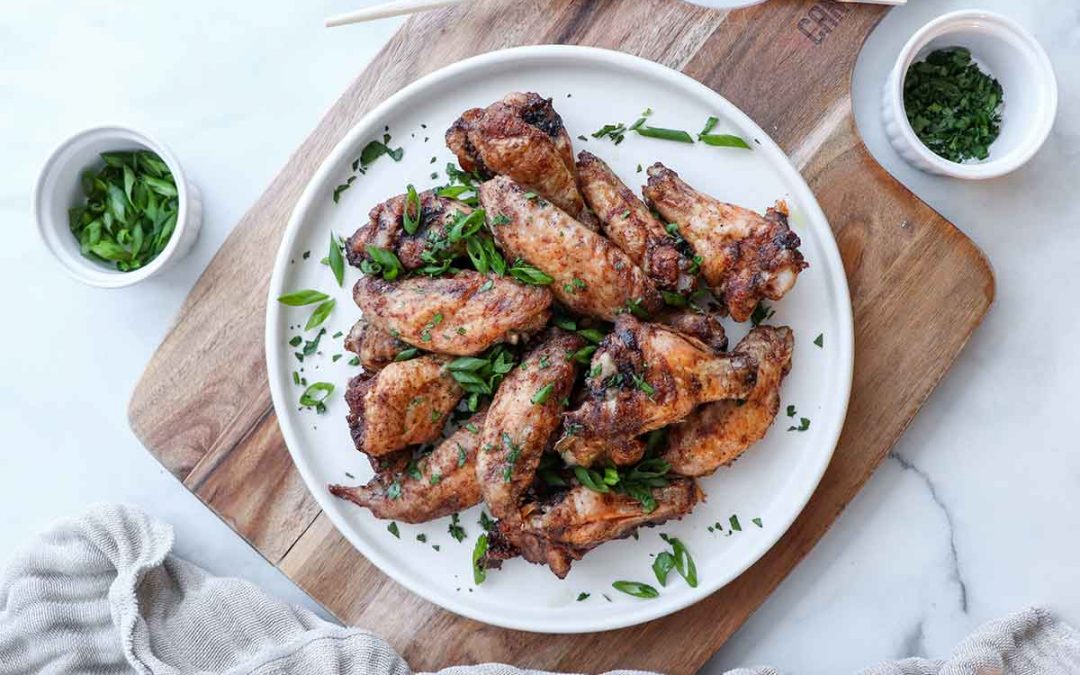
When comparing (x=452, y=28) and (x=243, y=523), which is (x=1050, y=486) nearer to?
(x=452, y=28)

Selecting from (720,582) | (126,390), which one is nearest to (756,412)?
(720,582)

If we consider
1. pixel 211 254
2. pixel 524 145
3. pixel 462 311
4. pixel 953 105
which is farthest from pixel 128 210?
pixel 953 105

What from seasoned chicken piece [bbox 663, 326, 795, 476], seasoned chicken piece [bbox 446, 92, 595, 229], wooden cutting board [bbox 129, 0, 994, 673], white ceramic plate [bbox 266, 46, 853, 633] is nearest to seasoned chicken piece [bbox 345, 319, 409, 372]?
white ceramic plate [bbox 266, 46, 853, 633]

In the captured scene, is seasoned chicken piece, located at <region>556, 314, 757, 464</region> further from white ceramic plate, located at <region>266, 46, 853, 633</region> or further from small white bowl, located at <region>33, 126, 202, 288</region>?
small white bowl, located at <region>33, 126, 202, 288</region>

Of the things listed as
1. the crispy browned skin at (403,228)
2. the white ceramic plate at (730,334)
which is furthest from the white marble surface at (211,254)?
the crispy browned skin at (403,228)

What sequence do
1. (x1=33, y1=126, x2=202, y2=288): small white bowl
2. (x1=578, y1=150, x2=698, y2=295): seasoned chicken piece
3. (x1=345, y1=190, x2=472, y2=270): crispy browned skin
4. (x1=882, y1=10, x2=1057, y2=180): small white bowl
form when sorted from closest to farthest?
1. (x1=578, y1=150, x2=698, y2=295): seasoned chicken piece
2. (x1=345, y1=190, x2=472, y2=270): crispy browned skin
3. (x1=882, y1=10, x2=1057, y2=180): small white bowl
4. (x1=33, y1=126, x2=202, y2=288): small white bowl
